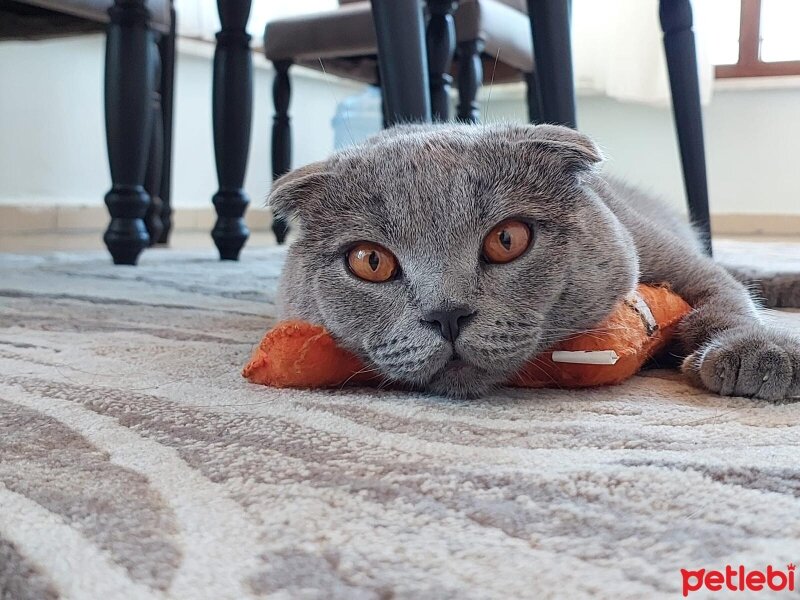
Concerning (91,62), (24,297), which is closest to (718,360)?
(24,297)

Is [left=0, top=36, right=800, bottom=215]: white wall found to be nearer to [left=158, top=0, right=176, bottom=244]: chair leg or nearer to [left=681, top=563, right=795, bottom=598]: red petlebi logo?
[left=158, top=0, right=176, bottom=244]: chair leg

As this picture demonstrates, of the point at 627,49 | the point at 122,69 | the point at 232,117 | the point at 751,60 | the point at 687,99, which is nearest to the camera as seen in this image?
the point at 687,99

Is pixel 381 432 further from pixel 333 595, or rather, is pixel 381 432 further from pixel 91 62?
pixel 91 62

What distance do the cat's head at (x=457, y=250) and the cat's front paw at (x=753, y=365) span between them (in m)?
0.10

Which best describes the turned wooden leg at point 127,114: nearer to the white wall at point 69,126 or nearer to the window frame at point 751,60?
the white wall at point 69,126

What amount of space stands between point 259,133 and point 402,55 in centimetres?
310

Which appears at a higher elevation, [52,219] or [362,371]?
[52,219]

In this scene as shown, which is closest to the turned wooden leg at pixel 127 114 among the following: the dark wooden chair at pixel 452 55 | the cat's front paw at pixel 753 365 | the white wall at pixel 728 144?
the dark wooden chair at pixel 452 55

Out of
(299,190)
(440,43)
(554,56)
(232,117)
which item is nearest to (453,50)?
(440,43)

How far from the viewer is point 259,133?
4020 millimetres

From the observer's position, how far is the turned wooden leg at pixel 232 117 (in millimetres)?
2002

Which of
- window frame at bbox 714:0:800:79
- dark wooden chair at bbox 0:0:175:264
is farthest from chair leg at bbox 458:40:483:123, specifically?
window frame at bbox 714:0:800:79

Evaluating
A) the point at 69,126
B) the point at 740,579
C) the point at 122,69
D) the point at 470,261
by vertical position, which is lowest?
the point at 740,579

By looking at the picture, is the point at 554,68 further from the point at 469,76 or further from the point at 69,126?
the point at 69,126
